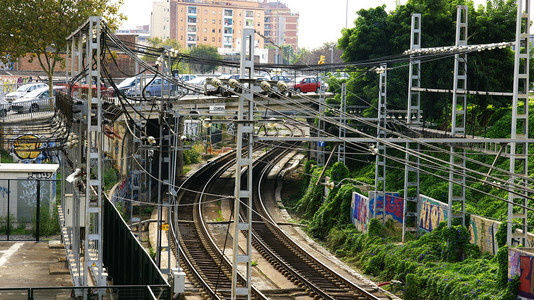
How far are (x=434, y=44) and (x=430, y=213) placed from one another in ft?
44.6

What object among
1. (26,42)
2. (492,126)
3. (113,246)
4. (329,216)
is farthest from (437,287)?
(26,42)

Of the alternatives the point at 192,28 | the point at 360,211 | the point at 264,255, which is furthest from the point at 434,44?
the point at 192,28

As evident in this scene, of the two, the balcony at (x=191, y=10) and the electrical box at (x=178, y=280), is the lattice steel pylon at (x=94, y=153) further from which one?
the balcony at (x=191, y=10)

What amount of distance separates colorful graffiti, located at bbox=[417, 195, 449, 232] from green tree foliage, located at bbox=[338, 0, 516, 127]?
618 cm

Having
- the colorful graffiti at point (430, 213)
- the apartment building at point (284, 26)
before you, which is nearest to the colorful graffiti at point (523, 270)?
the colorful graffiti at point (430, 213)

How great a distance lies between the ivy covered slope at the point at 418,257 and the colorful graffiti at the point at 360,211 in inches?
13.1

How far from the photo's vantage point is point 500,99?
1172 inches

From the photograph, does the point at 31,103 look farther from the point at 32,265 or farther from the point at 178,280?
the point at 178,280

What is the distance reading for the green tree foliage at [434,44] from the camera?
3006 cm

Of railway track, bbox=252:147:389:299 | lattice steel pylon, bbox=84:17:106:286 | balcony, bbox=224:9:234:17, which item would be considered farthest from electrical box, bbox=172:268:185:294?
balcony, bbox=224:9:234:17

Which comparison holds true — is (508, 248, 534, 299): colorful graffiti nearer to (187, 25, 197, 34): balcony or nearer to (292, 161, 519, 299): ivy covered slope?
(292, 161, 519, 299): ivy covered slope

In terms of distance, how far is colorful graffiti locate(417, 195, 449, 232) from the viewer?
20312mm

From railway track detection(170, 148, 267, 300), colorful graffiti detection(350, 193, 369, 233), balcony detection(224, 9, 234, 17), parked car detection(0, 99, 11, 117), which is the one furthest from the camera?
balcony detection(224, 9, 234, 17)

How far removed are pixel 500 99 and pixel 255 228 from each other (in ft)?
38.7
